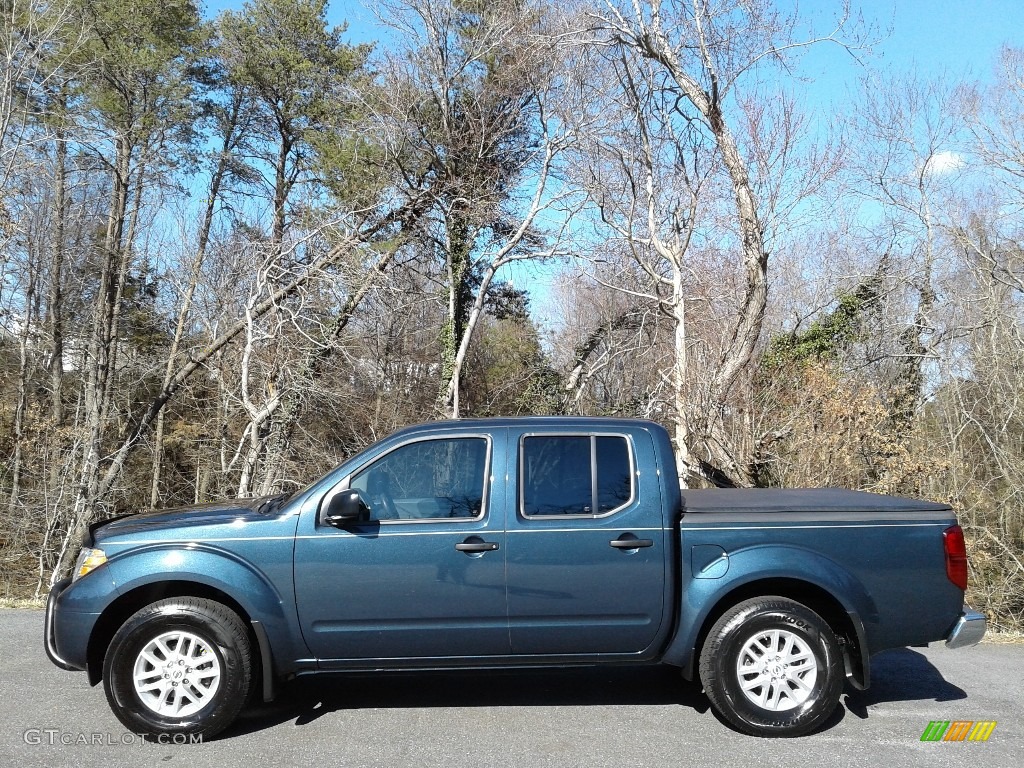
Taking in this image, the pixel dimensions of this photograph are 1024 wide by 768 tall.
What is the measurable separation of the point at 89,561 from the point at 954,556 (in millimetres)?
4892

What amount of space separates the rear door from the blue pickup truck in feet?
0.04

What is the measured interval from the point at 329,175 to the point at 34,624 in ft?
41.1

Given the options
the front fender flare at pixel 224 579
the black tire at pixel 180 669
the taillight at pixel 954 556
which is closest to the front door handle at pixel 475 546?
the front fender flare at pixel 224 579

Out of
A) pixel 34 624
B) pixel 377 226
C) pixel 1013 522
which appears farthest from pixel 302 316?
pixel 1013 522

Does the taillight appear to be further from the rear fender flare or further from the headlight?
the headlight

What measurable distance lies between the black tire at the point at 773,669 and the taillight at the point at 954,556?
0.76m

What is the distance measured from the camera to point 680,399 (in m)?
11.6

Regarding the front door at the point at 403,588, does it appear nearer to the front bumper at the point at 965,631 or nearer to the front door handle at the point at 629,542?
the front door handle at the point at 629,542

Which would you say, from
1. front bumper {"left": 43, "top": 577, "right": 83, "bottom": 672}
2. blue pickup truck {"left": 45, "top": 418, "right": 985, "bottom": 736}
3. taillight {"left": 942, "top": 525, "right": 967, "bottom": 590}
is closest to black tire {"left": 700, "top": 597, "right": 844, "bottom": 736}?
blue pickup truck {"left": 45, "top": 418, "right": 985, "bottom": 736}

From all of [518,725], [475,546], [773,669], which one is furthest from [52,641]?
[773,669]

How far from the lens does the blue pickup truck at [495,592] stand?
4586mm

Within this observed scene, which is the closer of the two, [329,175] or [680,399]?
[680,399]

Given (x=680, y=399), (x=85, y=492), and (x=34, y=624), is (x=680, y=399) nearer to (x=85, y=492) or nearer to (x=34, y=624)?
(x=34, y=624)

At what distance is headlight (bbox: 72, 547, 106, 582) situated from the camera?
15.3 feet
